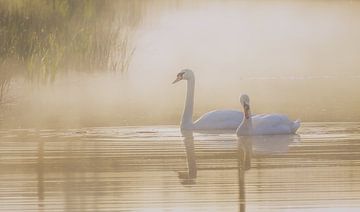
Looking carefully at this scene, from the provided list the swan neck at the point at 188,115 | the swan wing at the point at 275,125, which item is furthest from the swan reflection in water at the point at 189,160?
the swan wing at the point at 275,125

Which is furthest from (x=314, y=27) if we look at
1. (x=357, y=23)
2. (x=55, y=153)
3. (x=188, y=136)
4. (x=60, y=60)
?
(x=55, y=153)

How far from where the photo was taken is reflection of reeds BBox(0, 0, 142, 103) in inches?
843

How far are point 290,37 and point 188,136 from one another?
19.7 m

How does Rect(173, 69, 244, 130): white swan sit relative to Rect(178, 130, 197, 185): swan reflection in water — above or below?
below

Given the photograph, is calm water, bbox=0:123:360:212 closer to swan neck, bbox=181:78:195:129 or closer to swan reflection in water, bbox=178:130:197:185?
swan reflection in water, bbox=178:130:197:185

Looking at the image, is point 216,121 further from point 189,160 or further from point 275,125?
point 189,160

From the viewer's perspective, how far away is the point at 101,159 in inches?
564

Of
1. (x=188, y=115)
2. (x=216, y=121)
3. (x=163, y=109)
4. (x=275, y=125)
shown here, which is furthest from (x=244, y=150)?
(x=163, y=109)

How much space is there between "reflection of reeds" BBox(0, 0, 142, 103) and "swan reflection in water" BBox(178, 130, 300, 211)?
14.9 feet

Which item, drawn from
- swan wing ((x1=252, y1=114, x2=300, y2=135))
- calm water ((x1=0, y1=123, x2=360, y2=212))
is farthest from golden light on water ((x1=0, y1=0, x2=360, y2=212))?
swan wing ((x1=252, y1=114, x2=300, y2=135))

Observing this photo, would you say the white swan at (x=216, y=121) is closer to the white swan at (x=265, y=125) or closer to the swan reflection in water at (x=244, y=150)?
the swan reflection in water at (x=244, y=150)

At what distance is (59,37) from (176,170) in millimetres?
9915

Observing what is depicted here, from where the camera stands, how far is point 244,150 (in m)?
15.5

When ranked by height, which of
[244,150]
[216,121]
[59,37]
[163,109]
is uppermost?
[59,37]
